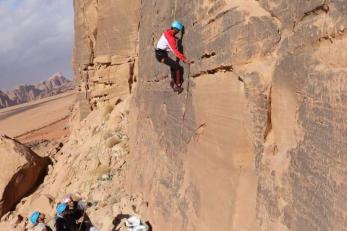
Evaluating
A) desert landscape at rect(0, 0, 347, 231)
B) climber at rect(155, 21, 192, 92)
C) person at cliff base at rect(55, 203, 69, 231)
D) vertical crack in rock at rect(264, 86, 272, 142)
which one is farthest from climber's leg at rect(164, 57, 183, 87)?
vertical crack in rock at rect(264, 86, 272, 142)

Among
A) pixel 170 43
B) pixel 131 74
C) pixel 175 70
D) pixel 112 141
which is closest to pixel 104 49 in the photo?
pixel 131 74

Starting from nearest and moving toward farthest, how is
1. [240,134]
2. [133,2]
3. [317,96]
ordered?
[317,96]
[240,134]
[133,2]

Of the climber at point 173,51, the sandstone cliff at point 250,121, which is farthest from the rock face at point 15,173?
the climber at point 173,51

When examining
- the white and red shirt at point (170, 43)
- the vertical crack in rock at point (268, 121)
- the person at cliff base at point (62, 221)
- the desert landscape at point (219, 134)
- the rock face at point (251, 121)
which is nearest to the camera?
the rock face at point (251, 121)

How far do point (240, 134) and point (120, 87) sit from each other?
10300mm

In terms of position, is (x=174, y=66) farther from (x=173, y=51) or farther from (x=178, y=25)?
(x=178, y=25)

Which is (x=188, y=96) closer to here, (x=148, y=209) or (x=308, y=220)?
(x=148, y=209)

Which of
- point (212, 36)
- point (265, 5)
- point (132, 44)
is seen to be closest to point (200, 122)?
point (212, 36)

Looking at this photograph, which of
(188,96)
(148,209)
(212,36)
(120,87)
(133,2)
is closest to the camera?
(212,36)

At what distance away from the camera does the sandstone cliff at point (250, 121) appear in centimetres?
516

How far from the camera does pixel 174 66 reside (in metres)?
9.81

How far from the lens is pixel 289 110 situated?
596cm

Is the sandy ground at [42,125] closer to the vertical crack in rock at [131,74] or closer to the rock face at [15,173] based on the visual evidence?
the rock face at [15,173]

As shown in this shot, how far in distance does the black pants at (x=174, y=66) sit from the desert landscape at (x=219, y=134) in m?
0.22
